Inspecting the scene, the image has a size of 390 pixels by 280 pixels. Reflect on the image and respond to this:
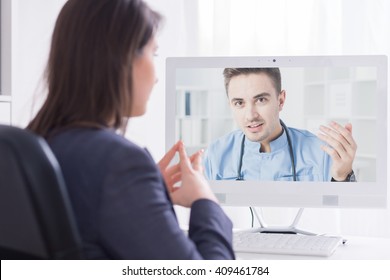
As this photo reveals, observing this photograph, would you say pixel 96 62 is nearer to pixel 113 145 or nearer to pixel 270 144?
pixel 113 145

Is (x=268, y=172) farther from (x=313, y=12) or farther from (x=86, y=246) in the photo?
(x=313, y=12)

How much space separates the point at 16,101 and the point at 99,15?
3.91 ft

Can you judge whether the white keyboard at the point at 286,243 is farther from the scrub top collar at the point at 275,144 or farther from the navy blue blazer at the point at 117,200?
the navy blue blazer at the point at 117,200

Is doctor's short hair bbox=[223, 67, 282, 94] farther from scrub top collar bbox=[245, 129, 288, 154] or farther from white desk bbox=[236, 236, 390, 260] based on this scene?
white desk bbox=[236, 236, 390, 260]

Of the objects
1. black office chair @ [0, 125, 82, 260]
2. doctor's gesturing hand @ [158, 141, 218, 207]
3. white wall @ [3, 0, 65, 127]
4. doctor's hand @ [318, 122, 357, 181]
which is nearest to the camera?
black office chair @ [0, 125, 82, 260]

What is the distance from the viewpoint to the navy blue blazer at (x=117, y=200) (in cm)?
94

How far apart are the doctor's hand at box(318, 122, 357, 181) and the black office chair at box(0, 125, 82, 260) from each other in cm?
106

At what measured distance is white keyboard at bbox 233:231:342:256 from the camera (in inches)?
64.9

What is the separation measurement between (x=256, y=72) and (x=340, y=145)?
31 centimetres

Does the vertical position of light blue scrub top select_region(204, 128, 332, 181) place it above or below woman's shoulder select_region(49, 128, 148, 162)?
below

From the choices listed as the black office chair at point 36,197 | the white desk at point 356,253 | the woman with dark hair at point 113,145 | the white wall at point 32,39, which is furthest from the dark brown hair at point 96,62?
the white wall at point 32,39

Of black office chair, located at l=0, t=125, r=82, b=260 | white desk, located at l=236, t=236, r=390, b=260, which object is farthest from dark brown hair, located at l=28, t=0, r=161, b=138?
white desk, located at l=236, t=236, r=390, b=260

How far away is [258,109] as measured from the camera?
6.03 feet

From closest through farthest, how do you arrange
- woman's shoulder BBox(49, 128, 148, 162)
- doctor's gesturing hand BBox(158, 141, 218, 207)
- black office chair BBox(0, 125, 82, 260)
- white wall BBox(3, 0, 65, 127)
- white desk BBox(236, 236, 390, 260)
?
black office chair BBox(0, 125, 82, 260) → woman's shoulder BBox(49, 128, 148, 162) → doctor's gesturing hand BBox(158, 141, 218, 207) → white desk BBox(236, 236, 390, 260) → white wall BBox(3, 0, 65, 127)
